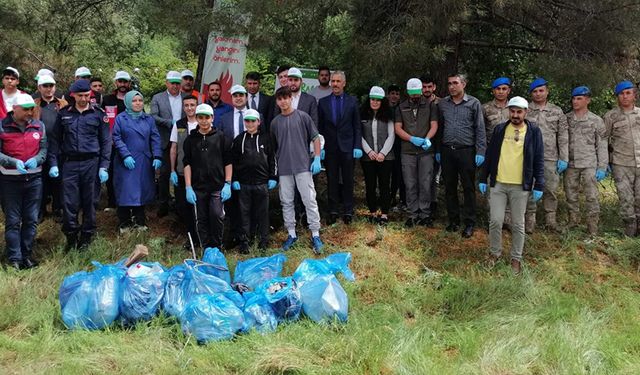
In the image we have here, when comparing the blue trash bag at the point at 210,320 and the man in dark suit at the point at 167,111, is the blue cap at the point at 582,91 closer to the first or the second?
the blue trash bag at the point at 210,320

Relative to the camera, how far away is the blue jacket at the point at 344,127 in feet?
19.9

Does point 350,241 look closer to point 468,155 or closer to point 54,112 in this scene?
point 468,155

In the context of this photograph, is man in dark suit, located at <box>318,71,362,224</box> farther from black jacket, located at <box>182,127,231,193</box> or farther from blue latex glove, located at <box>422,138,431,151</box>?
black jacket, located at <box>182,127,231,193</box>

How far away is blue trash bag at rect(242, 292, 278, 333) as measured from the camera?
3.80 meters

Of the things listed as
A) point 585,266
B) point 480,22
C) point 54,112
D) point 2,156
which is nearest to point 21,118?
point 2,156

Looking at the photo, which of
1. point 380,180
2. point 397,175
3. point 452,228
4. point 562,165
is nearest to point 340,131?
point 380,180

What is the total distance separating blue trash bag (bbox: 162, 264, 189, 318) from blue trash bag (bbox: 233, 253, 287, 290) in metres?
0.55

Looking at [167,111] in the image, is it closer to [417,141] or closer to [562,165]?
[417,141]

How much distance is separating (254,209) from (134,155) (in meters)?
1.53

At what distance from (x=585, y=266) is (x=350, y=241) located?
2484 mm

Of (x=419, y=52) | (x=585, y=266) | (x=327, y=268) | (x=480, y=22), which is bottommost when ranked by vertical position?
(x=585, y=266)

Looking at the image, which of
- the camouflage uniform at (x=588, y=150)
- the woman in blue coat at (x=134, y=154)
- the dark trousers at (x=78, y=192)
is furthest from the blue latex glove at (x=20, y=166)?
the camouflage uniform at (x=588, y=150)

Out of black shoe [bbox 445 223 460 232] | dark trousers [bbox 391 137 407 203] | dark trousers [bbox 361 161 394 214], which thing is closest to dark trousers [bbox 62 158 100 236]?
dark trousers [bbox 361 161 394 214]

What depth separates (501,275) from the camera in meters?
5.01
